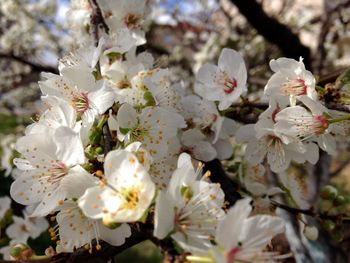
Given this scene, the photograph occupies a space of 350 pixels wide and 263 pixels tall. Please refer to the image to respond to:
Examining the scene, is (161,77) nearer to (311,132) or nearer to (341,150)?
(311,132)

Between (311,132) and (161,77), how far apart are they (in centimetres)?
41

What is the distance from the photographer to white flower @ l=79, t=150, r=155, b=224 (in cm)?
64

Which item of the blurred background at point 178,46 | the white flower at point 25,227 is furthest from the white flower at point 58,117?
the blurred background at point 178,46

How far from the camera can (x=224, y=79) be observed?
112cm

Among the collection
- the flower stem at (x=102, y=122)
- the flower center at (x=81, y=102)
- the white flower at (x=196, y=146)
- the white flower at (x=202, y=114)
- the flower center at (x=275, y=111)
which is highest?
the flower center at (x=81, y=102)

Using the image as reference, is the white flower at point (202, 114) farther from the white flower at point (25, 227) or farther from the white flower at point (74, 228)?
the white flower at point (25, 227)

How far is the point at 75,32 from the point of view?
151 cm

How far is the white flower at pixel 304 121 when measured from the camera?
0.84 m

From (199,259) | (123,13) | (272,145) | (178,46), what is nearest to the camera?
(199,259)

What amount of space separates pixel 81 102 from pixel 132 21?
1.73 ft

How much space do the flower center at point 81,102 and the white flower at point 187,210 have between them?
0.26 m

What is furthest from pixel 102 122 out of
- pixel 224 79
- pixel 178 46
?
pixel 178 46

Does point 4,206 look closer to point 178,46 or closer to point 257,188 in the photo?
point 257,188

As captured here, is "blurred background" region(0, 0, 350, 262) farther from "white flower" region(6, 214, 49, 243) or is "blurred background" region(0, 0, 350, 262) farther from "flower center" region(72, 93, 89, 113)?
"flower center" region(72, 93, 89, 113)
